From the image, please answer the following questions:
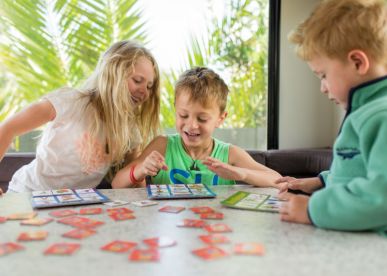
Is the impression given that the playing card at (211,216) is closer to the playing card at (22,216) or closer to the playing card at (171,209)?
the playing card at (171,209)

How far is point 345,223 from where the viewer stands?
92 centimetres

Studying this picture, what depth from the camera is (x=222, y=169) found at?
4.94ft

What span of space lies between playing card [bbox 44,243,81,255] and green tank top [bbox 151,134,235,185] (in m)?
0.97

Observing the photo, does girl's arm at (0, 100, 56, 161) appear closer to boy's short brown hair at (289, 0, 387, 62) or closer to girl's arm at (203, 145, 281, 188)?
girl's arm at (203, 145, 281, 188)

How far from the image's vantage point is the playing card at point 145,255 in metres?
0.76

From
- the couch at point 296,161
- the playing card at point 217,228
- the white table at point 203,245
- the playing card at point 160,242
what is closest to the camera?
the white table at point 203,245

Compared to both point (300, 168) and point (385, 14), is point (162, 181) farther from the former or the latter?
point (300, 168)

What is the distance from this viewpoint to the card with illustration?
1.16m

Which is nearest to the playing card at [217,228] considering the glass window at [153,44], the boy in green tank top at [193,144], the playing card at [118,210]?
the playing card at [118,210]

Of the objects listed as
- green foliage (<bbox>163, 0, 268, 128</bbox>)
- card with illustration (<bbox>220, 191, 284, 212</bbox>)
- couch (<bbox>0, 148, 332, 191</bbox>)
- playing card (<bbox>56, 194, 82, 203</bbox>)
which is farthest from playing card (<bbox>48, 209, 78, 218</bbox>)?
green foliage (<bbox>163, 0, 268, 128</bbox>)

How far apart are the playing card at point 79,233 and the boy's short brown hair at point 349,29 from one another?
2.33ft

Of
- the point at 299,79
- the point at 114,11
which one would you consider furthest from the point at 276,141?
the point at 114,11

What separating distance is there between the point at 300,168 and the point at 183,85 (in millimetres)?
1523

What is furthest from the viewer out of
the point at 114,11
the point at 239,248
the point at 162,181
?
the point at 114,11
